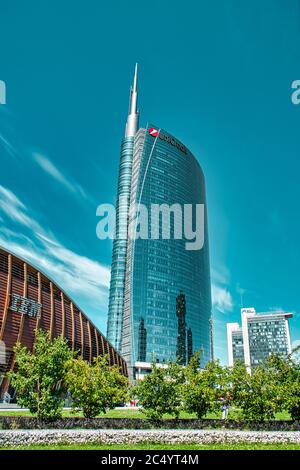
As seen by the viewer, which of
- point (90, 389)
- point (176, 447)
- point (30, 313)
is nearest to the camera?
point (176, 447)

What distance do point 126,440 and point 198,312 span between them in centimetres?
13974

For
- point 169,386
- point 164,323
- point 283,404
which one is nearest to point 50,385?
point 169,386

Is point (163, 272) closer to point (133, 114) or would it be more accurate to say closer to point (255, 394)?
point (133, 114)

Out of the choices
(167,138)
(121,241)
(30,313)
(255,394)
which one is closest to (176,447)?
(255,394)

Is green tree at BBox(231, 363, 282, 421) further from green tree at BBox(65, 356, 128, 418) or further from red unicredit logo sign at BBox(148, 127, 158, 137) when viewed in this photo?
red unicredit logo sign at BBox(148, 127, 158, 137)

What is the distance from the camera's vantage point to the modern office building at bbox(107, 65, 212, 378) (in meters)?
136

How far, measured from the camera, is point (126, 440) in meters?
16.8

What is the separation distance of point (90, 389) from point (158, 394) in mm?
4882

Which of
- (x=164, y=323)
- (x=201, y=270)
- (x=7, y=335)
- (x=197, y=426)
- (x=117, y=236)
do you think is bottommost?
(x=197, y=426)

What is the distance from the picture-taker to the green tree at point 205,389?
25188 mm

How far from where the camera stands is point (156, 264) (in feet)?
468

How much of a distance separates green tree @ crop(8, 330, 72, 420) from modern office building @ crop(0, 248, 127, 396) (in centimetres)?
1444

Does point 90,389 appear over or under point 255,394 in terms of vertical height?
over
